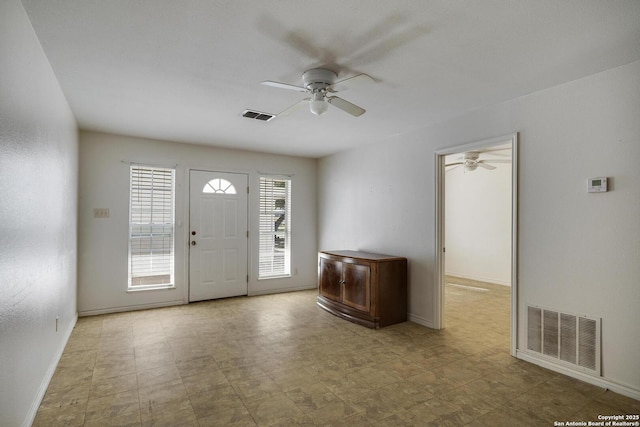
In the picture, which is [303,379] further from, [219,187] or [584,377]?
[219,187]

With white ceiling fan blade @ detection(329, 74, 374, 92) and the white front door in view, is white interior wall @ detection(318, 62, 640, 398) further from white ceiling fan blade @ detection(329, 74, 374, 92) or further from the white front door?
the white front door

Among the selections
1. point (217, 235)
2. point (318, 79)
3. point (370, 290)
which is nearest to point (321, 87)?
point (318, 79)

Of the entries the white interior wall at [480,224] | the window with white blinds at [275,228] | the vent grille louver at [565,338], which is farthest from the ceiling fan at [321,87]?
the white interior wall at [480,224]

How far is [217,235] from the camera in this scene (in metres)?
5.35

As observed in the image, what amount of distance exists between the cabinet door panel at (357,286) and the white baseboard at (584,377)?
163cm

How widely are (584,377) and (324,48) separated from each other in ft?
10.5

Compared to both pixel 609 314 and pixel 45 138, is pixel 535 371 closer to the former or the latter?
pixel 609 314

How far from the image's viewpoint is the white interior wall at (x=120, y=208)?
14.6ft

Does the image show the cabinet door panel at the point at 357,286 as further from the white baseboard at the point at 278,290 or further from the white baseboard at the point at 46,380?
the white baseboard at the point at 46,380

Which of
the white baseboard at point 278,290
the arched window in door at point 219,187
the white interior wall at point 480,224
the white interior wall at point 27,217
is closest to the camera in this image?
the white interior wall at point 27,217

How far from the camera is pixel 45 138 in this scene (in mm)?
2459

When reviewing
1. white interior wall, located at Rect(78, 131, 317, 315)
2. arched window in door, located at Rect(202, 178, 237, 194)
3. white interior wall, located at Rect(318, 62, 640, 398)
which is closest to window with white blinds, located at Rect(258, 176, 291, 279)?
white interior wall, located at Rect(78, 131, 317, 315)

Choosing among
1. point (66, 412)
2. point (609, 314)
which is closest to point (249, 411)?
point (66, 412)

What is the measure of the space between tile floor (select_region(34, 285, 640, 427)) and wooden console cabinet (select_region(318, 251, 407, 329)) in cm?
15
